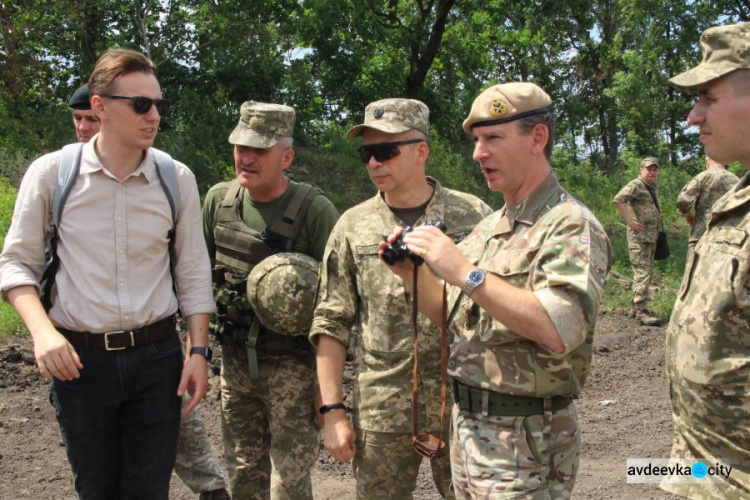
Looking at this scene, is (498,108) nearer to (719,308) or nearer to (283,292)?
(719,308)

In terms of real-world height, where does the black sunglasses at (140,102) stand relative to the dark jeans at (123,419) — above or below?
above

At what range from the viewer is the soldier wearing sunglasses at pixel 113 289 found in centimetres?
315

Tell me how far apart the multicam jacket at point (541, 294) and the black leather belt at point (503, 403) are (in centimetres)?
3

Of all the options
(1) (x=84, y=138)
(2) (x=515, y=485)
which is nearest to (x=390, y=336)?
(2) (x=515, y=485)

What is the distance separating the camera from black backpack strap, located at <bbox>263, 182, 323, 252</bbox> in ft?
13.3

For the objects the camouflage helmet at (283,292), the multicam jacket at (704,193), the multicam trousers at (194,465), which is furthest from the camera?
the multicam jacket at (704,193)

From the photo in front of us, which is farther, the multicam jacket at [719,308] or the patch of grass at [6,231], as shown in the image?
the patch of grass at [6,231]

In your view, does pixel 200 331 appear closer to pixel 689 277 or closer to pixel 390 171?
pixel 390 171

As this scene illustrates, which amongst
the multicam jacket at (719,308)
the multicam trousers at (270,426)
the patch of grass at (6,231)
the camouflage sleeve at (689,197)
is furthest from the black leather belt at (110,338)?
the camouflage sleeve at (689,197)

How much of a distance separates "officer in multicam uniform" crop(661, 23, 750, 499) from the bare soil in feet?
8.77

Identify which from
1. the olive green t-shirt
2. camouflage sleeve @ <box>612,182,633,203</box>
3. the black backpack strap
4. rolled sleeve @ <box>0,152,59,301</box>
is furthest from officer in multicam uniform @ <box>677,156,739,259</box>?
rolled sleeve @ <box>0,152,59,301</box>

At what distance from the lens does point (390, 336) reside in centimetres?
341

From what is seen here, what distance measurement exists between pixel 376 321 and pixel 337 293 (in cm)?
23

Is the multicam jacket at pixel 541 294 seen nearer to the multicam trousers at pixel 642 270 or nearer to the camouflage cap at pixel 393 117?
the camouflage cap at pixel 393 117
